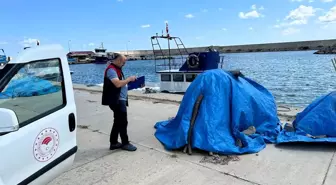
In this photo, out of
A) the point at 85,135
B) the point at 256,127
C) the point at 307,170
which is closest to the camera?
the point at 307,170

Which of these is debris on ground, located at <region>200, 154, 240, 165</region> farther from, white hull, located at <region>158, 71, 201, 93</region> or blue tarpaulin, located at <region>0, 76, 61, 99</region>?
white hull, located at <region>158, 71, 201, 93</region>

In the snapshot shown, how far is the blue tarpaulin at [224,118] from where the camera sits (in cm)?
450

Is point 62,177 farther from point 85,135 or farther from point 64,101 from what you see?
point 85,135

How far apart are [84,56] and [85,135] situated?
107 meters

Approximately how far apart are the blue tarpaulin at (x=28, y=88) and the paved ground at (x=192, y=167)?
4.79ft

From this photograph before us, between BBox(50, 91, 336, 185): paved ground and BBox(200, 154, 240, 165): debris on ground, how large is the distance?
8 centimetres

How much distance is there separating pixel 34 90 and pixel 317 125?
4.23m

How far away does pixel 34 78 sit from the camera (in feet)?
8.56

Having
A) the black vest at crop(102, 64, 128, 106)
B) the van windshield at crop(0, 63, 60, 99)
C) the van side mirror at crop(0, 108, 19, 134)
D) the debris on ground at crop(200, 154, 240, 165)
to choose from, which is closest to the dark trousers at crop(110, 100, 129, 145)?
the black vest at crop(102, 64, 128, 106)

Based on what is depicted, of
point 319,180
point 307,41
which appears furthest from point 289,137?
point 307,41

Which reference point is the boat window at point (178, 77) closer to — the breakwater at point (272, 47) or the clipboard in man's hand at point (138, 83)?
the clipboard in man's hand at point (138, 83)

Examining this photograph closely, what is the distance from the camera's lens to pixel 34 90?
2693 millimetres

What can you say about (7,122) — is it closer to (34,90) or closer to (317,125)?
(34,90)

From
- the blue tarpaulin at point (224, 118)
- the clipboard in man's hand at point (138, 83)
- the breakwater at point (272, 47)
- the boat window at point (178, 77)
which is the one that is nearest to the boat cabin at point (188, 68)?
the boat window at point (178, 77)
